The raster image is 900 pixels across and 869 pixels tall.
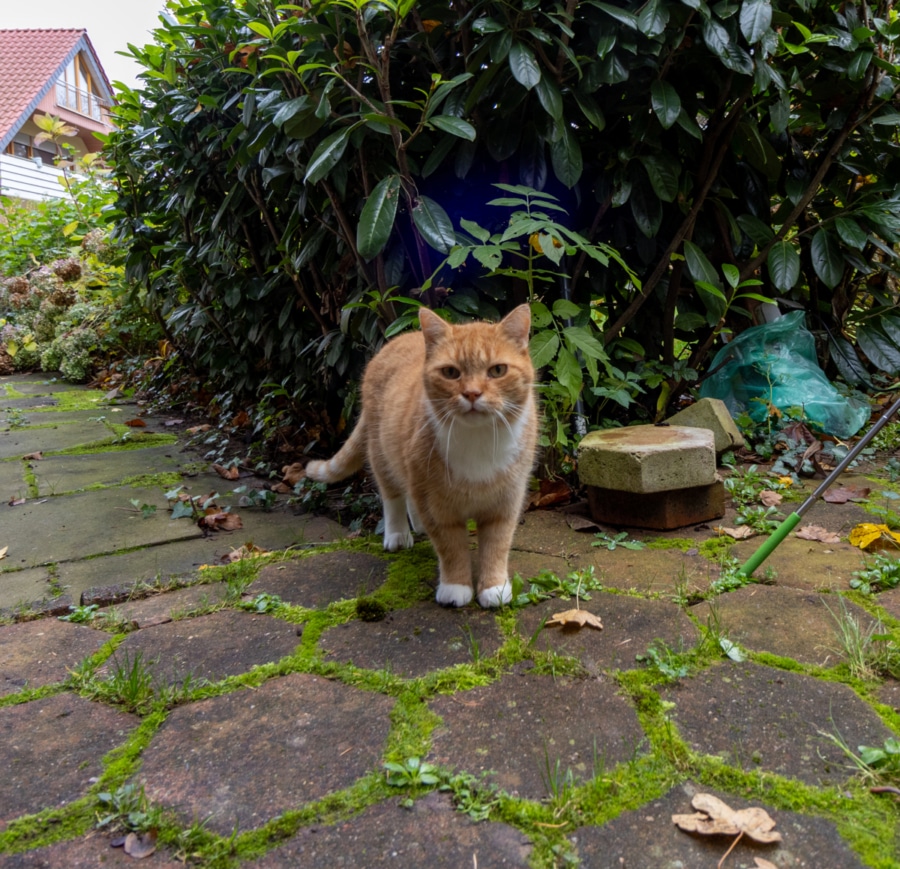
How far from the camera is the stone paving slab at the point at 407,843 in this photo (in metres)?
1.13

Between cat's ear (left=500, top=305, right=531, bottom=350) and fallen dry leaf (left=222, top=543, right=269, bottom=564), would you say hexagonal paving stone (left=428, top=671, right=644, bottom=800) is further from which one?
fallen dry leaf (left=222, top=543, right=269, bottom=564)

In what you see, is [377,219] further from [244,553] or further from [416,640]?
[416,640]

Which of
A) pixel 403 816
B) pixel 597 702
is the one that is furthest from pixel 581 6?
pixel 403 816

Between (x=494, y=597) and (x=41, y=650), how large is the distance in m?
1.35

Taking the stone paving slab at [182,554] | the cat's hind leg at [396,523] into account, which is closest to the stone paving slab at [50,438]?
the stone paving slab at [182,554]

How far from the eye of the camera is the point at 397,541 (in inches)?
107

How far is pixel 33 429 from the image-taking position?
16.8 feet

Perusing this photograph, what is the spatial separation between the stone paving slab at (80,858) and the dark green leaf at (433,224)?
7.09ft

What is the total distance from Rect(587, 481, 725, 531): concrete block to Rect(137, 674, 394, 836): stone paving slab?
1.50 meters

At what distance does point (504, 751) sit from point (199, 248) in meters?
4.28

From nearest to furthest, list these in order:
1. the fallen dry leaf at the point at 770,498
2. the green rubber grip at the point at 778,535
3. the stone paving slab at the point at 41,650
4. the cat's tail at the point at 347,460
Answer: the green rubber grip at the point at 778,535 < the stone paving slab at the point at 41,650 < the fallen dry leaf at the point at 770,498 < the cat's tail at the point at 347,460

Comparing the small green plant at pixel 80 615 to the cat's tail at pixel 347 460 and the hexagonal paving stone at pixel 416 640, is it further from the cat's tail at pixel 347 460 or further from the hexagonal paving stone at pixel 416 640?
the cat's tail at pixel 347 460

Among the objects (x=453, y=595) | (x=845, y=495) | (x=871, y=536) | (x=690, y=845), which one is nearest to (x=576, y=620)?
(x=453, y=595)

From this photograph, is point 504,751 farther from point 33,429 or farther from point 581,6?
point 33,429
